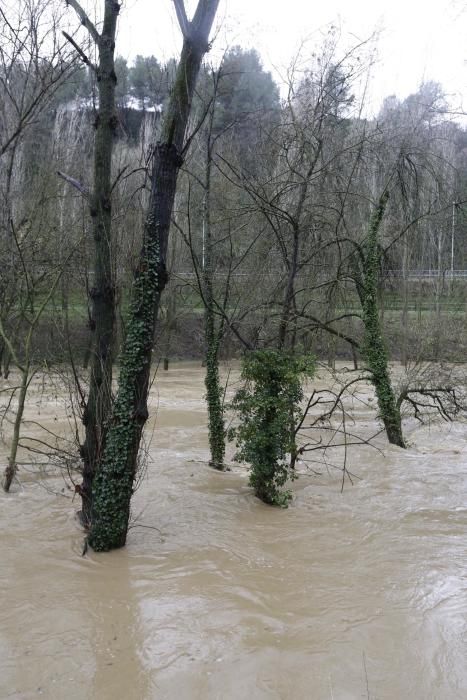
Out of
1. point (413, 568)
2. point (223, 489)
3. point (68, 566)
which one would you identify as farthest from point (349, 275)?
point (68, 566)

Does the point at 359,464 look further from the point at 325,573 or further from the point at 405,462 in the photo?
the point at 325,573

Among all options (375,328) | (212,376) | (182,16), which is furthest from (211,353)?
(182,16)

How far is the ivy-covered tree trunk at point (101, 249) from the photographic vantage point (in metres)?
6.43

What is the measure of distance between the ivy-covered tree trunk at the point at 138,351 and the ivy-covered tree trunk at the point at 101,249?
13.4 inches

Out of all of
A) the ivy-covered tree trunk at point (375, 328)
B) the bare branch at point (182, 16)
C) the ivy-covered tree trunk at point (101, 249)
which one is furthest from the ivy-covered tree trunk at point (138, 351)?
the ivy-covered tree trunk at point (375, 328)

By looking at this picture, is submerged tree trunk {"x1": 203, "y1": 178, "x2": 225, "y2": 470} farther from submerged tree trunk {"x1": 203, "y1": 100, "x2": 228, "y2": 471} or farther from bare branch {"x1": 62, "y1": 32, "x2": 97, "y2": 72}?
bare branch {"x1": 62, "y1": 32, "x2": 97, "y2": 72}

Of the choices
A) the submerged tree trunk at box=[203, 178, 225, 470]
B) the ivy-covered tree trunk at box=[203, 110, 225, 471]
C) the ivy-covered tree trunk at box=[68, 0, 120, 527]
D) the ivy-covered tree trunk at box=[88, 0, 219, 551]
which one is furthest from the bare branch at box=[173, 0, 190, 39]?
the submerged tree trunk at box=[203, 178, 225, 470]

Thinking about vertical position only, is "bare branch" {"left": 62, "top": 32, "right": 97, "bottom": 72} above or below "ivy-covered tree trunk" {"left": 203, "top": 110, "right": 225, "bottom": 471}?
above

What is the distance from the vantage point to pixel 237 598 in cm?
540

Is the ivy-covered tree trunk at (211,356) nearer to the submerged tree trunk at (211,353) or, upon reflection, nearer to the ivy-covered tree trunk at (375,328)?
the submerged tree trunk at (211,353)

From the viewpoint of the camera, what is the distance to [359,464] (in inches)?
461

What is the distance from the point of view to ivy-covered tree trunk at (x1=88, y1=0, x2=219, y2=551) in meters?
6.05

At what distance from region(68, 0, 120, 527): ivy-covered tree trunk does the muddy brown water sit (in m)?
1.08

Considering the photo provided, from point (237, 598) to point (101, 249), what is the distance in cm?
367
